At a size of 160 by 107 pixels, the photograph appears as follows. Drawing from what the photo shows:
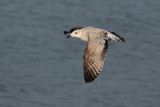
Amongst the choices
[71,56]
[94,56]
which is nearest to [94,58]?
[94,56]

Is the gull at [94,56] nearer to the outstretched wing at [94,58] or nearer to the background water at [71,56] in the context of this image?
the outstretched wing at [94,58]

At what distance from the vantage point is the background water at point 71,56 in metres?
16.2

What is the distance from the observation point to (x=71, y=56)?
57.5 ft

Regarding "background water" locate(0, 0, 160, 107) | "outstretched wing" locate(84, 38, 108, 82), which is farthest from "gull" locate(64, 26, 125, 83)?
"background water" locate(0, 0, 160, 107)

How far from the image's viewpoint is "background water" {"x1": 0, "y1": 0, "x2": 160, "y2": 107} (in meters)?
16.2

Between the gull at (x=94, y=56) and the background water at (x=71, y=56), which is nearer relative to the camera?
the gull at (x=94, y=56)

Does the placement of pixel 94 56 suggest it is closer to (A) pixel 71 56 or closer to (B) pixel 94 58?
(B) pixel 94 58

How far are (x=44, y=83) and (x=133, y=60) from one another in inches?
124

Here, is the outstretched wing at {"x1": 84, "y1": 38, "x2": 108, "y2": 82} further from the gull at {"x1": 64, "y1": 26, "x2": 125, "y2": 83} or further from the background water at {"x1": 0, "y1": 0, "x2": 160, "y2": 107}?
the background water at {"x1": 0, "y1": 0, "x2": 160, "y2": 107}

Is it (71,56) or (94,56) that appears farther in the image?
(71,56)

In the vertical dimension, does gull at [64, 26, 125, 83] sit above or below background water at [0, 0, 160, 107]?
above

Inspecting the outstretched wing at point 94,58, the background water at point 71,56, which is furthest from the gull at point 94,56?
the background water at point 71,56

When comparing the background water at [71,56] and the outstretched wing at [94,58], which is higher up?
the outstretched wing at [94,58]

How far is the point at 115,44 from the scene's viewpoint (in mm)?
18750
